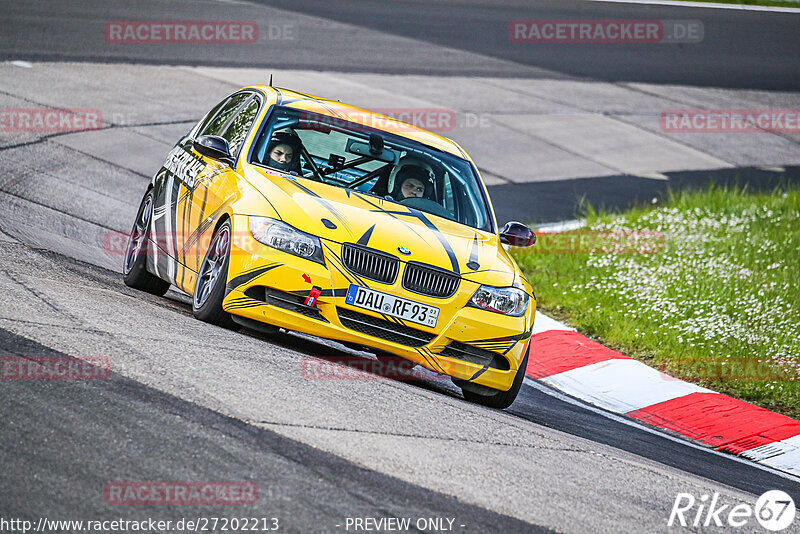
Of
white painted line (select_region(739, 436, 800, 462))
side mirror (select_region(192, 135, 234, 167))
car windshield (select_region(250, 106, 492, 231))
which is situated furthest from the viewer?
car windshield (select_region(250, 106, 492, 231))

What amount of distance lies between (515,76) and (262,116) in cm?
1566

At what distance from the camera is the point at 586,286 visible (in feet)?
39.2

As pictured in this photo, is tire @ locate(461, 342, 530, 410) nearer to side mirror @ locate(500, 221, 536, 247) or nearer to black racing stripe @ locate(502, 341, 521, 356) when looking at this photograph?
black racing stripe @ locate(502, 341, 521, 356)

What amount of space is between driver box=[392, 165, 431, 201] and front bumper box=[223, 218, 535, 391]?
1320mm

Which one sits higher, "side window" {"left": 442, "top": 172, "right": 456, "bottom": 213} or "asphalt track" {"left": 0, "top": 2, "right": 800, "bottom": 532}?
"side window" {"left": 442, "top": 172, "right": 456, "bottom": 213}

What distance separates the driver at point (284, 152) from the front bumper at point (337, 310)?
108cm

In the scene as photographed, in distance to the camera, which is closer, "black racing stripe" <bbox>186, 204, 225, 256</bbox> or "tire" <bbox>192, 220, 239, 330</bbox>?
"tire" <bbox>192, 220, 239, 330</bbox>

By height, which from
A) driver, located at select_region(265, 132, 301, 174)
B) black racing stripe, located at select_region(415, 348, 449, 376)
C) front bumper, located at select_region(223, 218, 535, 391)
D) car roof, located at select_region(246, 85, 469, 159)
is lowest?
black racing stripe, located at select_region(415, 348, 449, 376)

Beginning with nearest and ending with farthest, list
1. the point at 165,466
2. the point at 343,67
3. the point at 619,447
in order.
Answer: the point at 165,466, the point at 619,447, the point at 343,67

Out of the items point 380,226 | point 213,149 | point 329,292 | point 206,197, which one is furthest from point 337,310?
point 213,149

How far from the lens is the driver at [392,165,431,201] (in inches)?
328

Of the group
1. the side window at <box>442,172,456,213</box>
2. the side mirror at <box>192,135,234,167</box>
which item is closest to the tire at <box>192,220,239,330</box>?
the side mirror at <box>192,135,234,167</box>

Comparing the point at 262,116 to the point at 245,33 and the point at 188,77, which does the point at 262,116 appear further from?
the point at 245,33

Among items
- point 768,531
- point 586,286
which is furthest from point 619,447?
point 586,286
